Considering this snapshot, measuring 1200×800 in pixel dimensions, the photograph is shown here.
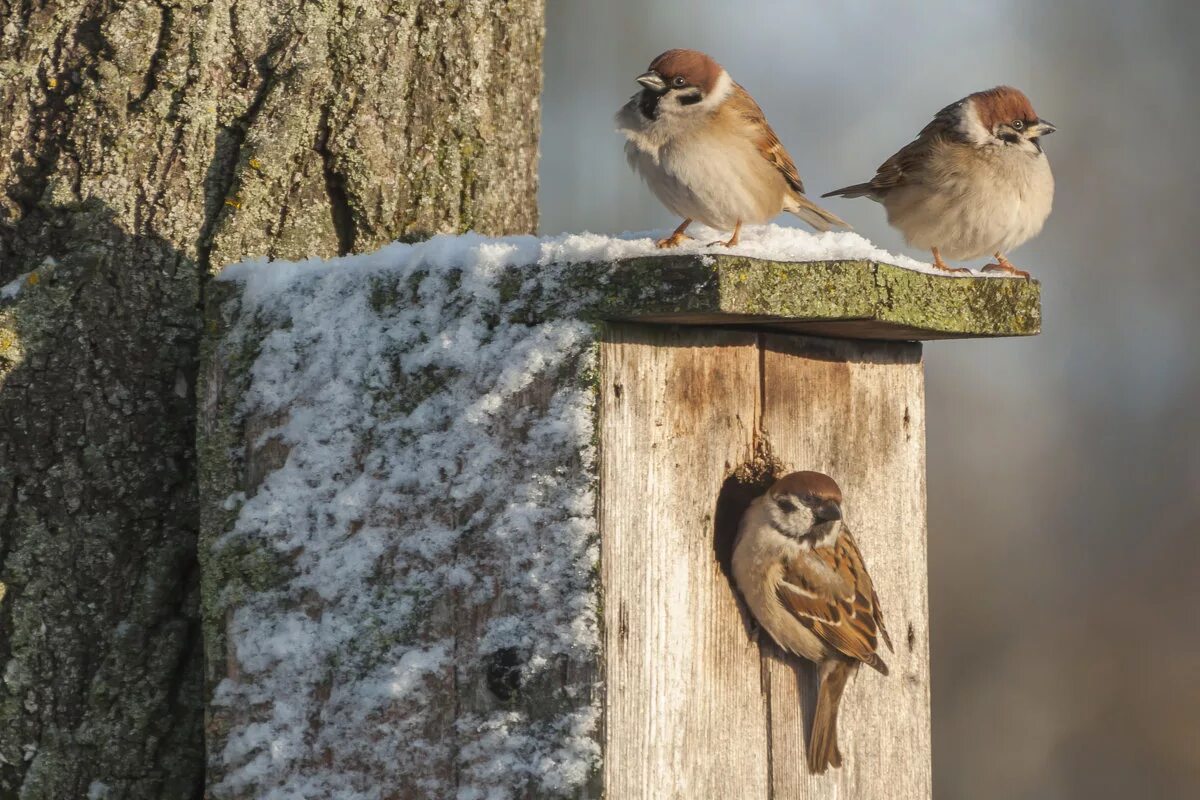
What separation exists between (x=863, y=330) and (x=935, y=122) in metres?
2.00

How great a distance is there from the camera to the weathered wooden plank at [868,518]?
2326 mm

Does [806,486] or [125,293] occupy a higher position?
[125,293]

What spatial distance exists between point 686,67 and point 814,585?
4.26ft

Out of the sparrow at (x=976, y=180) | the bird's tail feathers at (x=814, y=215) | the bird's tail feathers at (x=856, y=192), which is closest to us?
the bird's tail feathers at (x=814, y=215)

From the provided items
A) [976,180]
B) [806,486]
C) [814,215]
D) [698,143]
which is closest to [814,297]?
[806,486]

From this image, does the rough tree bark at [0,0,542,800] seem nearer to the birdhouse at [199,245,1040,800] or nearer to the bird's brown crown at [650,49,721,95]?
the birdhouse at [199,245,1040,800]

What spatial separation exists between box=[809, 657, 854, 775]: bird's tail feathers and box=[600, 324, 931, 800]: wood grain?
0.02 metres

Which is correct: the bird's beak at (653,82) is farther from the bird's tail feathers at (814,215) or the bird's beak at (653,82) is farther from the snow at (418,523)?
the snow at (418,523)

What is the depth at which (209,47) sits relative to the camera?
8.27 ft

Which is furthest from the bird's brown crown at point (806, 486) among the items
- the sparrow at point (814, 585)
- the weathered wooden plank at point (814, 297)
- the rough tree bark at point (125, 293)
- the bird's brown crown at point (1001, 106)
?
the bird's brown crown at point (1001, 106)

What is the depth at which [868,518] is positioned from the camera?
2541mm

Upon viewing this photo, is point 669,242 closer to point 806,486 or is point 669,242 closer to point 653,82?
point 806,486

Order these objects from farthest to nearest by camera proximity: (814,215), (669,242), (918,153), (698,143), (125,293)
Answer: (918,153) → (814,215) → (698,143) → (125,293) → (669,242)

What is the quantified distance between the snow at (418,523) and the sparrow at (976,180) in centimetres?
166
